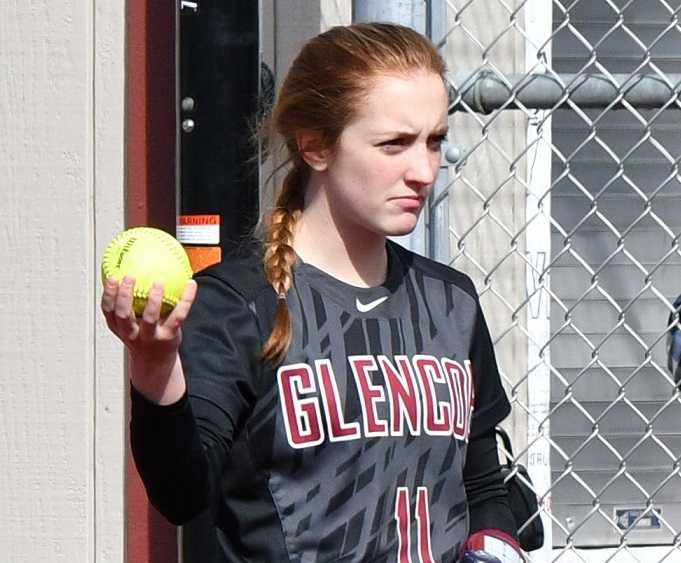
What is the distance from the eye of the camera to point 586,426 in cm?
414

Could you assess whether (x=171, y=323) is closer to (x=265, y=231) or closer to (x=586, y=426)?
(x=265, y=231)

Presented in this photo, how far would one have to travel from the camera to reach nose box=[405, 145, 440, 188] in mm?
2408

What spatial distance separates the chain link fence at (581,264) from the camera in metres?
3.90

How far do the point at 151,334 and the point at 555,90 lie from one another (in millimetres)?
1547

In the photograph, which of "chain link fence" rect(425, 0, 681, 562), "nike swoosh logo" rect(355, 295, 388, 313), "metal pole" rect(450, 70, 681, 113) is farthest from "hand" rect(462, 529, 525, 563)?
"chain link fence" rect(425, 0, 681, 562)

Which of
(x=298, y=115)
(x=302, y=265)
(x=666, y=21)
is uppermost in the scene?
(x=666, y=21)

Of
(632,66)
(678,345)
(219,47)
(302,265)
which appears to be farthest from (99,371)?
(632,66)

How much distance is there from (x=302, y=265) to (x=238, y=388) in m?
0.27

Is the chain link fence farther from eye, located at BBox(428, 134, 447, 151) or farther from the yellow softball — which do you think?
the yellow softball

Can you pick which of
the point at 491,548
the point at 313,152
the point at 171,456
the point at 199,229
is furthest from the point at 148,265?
the point at 199,229

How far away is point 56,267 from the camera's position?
3.56 meters

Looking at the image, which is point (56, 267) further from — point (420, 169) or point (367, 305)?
point (420, 169)

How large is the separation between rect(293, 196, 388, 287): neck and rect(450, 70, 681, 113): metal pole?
754mm

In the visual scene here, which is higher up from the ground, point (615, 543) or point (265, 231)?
point (265, 231)
